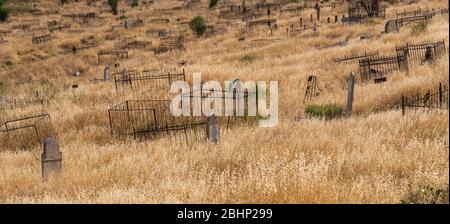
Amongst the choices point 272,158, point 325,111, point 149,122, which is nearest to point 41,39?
point 149,122

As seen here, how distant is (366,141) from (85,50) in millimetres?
34249

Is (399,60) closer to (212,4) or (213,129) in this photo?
(213,129)

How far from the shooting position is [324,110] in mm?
12711

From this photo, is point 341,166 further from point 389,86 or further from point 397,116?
point 389,86

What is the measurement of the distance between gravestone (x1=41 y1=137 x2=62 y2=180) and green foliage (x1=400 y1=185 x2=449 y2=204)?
19.2 ft

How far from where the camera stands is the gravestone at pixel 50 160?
7.73 meters

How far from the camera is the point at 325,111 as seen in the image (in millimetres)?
12656

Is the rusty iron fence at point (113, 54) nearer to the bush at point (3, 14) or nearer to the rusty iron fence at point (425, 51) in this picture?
the rusty iron fence at point (425, 51)

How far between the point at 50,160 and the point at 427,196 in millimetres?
6246

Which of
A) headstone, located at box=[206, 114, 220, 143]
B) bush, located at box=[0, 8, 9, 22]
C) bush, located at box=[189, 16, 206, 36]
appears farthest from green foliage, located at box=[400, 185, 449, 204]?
bush, located at box=[0, 8, 9, 22]

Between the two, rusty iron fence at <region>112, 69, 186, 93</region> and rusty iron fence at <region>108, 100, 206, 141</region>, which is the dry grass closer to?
rusty iron fence at <region>108, 100, 206, 141</region>

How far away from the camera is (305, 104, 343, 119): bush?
1242 centimetres
